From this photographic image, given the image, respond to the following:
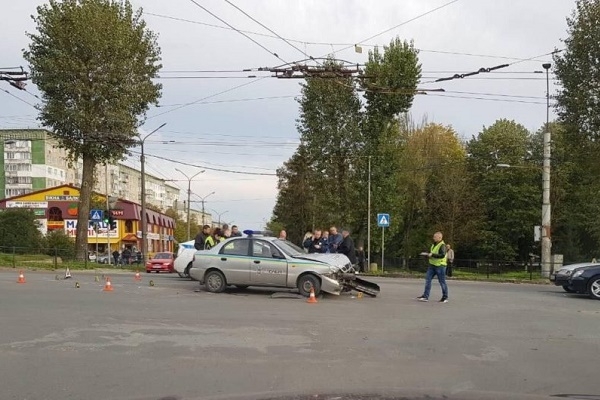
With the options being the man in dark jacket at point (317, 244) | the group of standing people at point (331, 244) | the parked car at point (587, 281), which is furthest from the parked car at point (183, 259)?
the parked car at point (587, 281)

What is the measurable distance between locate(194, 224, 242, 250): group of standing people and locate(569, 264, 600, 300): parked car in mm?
9897

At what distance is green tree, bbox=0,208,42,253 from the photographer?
49.8 metres

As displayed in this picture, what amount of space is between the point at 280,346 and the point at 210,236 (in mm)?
11241

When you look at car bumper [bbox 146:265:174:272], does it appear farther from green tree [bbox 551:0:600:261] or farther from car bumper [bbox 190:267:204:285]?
green tree [bbox 551:0:600:261]

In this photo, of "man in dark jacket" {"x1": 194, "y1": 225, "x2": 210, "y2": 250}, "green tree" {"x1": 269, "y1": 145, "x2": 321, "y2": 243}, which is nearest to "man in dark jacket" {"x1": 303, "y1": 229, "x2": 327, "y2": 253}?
"man in dark jacket" {"x1": 194, "y1": 225, "x2": 210, "y2": 250}

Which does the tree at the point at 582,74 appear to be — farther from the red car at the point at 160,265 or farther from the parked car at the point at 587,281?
the red car at the point at 160,265

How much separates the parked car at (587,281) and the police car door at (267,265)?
829 cm

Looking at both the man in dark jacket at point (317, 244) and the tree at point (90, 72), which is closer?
the man in dark jacket at point (317, 244)

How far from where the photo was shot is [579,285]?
17688mm

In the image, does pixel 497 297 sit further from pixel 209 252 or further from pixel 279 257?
pixel 209 252

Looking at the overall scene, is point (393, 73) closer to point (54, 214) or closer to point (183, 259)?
point (183, 259)

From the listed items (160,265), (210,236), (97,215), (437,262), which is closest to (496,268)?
(160,265)

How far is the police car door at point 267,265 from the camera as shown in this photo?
1568cm

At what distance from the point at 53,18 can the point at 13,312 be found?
2498 centimetres
